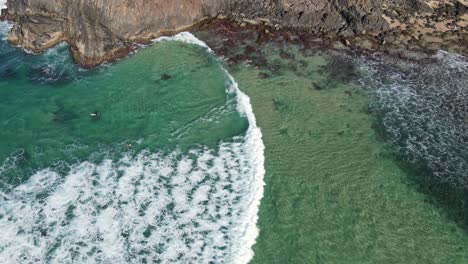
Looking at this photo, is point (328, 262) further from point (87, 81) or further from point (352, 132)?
point (87, 81)

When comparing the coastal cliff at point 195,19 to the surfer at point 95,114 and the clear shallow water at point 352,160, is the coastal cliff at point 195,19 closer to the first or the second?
the clear shallow water at point 352,160

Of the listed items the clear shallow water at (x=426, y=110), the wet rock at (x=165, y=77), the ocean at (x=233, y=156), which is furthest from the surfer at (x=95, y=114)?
the clear shallow water at (x=426, y=110)

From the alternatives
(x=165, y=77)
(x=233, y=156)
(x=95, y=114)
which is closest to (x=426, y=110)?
(x=233, y=156)

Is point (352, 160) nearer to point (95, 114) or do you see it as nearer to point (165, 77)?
point (165, 77)

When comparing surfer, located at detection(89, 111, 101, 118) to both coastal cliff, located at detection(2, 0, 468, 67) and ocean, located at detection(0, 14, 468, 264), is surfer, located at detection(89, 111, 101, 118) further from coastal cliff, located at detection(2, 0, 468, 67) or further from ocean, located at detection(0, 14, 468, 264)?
coastal cliff, located at detection(2, 0, 468, 67)

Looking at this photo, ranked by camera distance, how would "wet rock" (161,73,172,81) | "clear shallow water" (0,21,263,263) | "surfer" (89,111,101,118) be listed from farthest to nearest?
"wet rock" (161,73,172,81)
"surfer" (89,111,101,118)
"clear shallow water" (0,21,263,263)

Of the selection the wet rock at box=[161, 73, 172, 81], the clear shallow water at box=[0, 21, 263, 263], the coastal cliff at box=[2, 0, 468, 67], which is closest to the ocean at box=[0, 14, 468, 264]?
the clear shallow water at box=[0, 21, 263, 263]
